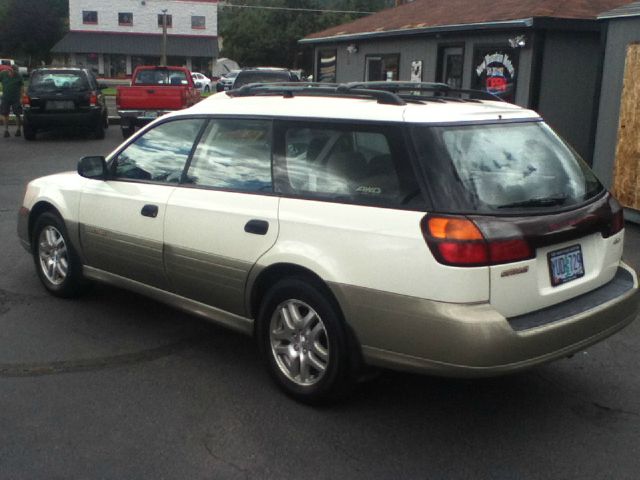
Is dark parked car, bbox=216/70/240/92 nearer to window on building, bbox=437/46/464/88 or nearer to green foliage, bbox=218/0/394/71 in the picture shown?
window on building, bbox=437/46/464/88

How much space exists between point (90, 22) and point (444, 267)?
6806 centimetres

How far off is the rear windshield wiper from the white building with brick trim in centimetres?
6360

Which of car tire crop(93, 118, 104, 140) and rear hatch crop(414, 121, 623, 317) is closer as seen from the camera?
rear hatch crop(414, 121, 623, 317)

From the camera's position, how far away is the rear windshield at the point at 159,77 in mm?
19375

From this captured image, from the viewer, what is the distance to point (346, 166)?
12.9 feet

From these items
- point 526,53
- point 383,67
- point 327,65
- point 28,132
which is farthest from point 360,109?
point 327,65

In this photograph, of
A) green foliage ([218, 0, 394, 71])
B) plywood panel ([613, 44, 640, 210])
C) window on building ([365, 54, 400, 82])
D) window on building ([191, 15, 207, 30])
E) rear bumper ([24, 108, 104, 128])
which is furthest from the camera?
green foliage ([218, 0, 394, 71])

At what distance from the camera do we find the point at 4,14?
74.1m

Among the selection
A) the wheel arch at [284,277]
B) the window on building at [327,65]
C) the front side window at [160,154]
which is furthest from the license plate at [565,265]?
the window on building at [327,65]

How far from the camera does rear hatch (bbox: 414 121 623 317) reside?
3.44 meters

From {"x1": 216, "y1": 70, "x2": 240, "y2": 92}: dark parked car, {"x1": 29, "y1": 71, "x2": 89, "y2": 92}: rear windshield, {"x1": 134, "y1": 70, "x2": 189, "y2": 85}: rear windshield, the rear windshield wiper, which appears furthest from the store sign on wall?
{"x1": 216, "y1": 70, "x2": 240, "y2": 92}: dark parked car

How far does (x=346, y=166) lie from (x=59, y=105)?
15.5 metres

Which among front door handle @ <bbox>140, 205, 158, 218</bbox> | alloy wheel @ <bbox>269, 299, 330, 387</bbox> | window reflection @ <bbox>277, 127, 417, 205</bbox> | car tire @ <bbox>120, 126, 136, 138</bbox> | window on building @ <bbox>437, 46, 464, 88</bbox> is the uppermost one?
window on building @ <bbox>437, 46, 464, 88</bbox>

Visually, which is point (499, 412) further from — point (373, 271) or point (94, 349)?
point (94, 349)
